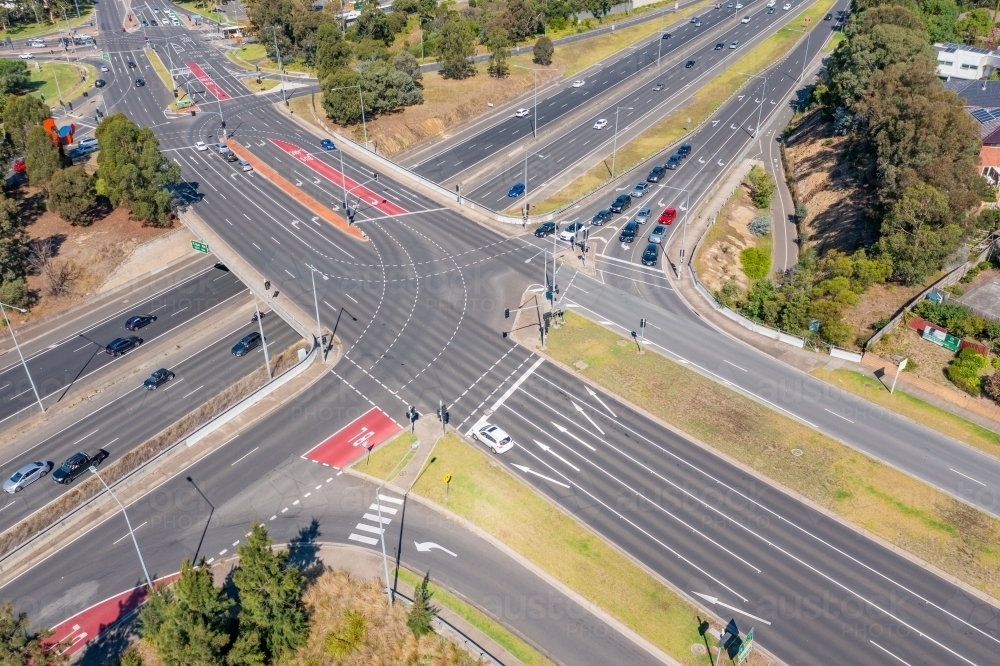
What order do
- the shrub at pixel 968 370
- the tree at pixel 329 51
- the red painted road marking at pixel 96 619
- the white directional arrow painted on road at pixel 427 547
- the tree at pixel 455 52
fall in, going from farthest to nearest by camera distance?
the tree at pixel 455 52 < the tree at pixel 329 51 < the shrub at pixel 968 370 < the white directional arrow painted on road at pixel 427 547 < the red painted road marking at pixel 96 619

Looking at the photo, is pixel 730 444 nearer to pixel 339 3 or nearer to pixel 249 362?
pixel 249 362

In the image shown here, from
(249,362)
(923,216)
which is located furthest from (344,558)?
(923,216)

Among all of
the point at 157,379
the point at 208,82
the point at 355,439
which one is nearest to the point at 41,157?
the point at 157,379

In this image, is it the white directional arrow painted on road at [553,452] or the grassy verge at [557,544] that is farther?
the white directional arrow painted on road at [553,452]

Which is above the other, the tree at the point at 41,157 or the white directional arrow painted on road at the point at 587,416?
the tree at the point at 41,157

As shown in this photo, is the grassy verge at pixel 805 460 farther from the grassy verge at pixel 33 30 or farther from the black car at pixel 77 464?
the grassy verge at pixel 33 30

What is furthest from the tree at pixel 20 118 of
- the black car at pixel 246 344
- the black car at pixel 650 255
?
the black car at pixel 650 255

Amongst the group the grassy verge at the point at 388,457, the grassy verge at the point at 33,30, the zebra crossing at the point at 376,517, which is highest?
the grassy verge at the point at 33,30
